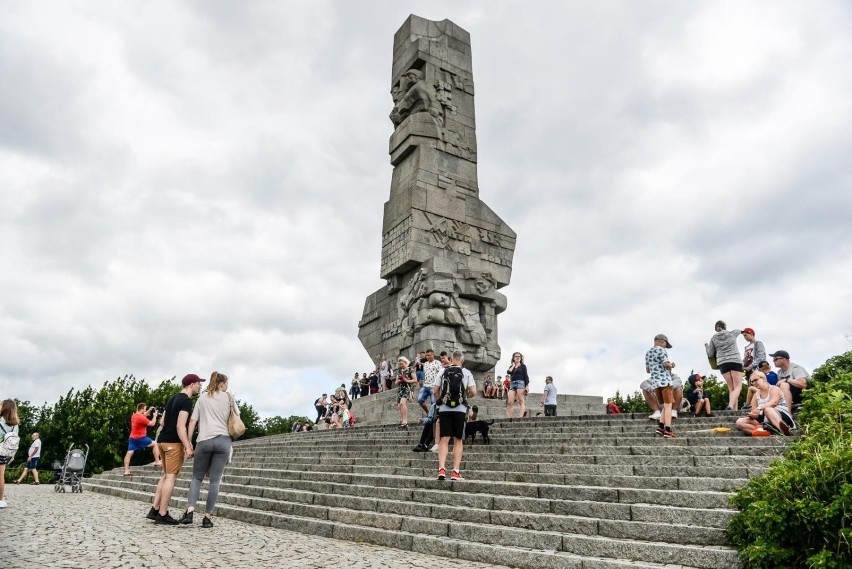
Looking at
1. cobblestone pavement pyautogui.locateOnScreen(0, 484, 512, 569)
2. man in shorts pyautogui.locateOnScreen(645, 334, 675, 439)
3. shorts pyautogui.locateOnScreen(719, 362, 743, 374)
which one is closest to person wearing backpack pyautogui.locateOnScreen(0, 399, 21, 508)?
cobblestone pavement pyautogui.locateOnScreen(0, 484, 512, 569)

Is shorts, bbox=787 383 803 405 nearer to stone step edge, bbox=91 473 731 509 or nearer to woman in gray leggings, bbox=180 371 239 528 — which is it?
stone step edge, bbox=91 473 731 509

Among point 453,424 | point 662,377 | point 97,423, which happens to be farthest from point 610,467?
point 97,423

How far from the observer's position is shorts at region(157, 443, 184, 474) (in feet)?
21.1

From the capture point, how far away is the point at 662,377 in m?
7.96

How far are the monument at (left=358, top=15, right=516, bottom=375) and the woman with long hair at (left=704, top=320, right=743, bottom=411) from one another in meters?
9.07

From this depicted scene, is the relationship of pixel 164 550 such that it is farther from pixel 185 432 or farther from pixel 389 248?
pixel 389 248

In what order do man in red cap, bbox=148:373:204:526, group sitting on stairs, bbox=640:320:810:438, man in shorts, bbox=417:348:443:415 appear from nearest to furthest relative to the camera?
man in red cap, bbox=148:373:204:526 < group sitting on stairs, bbox=640:320:810:438 < man in shorts, bbox=417:348:443:415

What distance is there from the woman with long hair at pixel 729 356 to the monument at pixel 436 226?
907 centimetres

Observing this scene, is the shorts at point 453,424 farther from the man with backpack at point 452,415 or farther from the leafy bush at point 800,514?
the leafy bush at point 800,514

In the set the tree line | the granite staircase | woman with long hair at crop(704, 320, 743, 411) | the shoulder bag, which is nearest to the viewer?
the granite staircase

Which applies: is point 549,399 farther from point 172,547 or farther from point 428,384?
point 172,547

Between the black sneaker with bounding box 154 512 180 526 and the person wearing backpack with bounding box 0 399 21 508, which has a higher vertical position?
the person wearing backpack with bounding box 0 399 21 508

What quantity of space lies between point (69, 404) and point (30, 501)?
95.0ft

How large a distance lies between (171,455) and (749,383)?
7.54m
